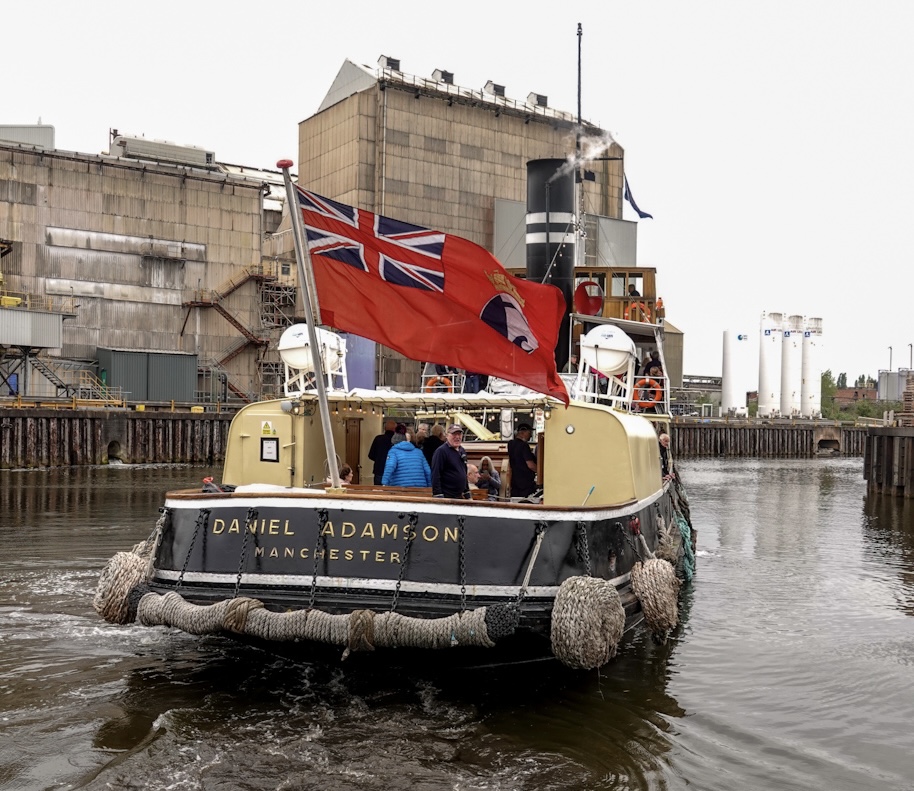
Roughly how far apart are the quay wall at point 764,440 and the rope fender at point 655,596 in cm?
6583

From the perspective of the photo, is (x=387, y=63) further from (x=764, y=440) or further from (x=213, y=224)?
(x=764, y=440)

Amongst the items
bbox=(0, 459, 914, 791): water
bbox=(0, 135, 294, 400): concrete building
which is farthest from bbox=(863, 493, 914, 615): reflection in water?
bbox=(0, 135, 294, 400): concrete building

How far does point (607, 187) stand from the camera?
253ft

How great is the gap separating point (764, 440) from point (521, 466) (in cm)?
7583

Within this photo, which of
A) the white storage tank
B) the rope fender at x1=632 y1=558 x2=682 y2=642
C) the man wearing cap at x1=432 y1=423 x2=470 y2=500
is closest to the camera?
the rope fender at x1=632 y1=558 x2=682 y2=642

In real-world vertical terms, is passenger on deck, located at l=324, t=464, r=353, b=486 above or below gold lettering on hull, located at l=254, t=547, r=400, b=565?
above

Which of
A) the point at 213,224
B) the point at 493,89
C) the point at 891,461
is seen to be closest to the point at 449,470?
the point at 891,461

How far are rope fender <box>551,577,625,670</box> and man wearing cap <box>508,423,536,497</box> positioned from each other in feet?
10.2

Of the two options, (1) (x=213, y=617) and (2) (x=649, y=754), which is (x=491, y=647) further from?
(1) (x=213, y=617)

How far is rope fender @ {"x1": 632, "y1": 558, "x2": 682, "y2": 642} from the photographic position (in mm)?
11039

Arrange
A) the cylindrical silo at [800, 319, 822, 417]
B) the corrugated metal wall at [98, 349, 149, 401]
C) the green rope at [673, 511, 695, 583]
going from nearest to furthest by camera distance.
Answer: the green rope at [673, 511, 695, 583], the corrugated metal wall at [98, 349, 149, 401], the cylindrical silo at [800, 319, 822, 417]

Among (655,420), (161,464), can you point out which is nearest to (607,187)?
(161,464)

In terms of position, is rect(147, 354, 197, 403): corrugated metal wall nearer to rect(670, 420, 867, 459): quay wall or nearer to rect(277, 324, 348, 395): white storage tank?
rect(670, 420, 867, 459): quay wall

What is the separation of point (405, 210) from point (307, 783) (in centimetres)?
6089
